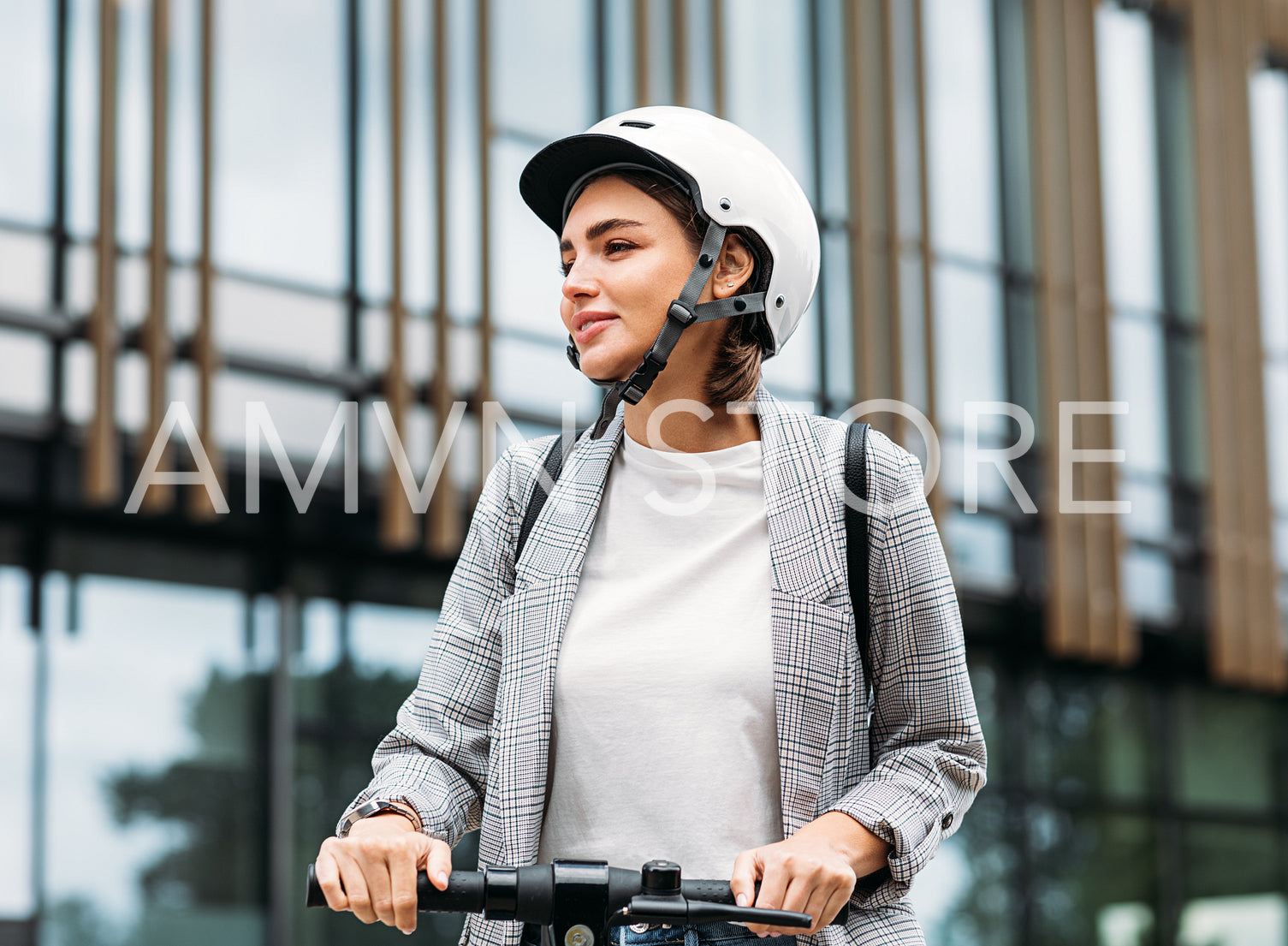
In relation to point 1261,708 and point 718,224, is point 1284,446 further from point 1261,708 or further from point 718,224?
point 718,224

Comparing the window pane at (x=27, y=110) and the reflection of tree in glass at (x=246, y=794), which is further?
the reflection of tree in glass at (x=246, y=794)

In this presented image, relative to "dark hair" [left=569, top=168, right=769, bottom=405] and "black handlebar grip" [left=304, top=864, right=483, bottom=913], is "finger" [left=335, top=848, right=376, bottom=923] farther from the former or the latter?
"dark hair" [left=569, top=168, right=769, bottom=405]

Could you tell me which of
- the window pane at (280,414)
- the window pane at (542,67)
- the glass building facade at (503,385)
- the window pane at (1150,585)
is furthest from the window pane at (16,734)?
the window pane at (1150,585)

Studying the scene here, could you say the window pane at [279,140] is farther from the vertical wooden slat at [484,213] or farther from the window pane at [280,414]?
the vertical wooden slat at [484,213]

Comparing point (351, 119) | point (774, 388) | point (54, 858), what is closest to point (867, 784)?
point (54, 858)

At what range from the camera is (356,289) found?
378 inches

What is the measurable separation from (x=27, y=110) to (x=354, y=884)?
7.92 meters

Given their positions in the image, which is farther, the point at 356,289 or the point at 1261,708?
the point at 1261,708

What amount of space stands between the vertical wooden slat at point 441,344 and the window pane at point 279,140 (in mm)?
555

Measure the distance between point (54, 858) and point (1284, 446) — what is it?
1022cm

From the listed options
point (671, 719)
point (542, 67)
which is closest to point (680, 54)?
point (542, 67)

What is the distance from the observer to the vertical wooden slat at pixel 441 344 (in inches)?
374

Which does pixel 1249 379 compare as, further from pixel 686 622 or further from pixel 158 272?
pixel 686 622

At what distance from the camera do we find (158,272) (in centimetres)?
877
